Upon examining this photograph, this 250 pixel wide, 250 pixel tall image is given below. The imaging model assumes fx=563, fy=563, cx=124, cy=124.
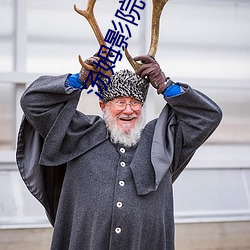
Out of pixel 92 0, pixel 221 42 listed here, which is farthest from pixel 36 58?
pixel 92 0

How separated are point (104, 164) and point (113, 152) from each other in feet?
0.22

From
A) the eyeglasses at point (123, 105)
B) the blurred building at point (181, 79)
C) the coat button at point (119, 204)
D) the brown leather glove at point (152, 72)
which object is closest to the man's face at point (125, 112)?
the eyeglasses at point (123, 105)

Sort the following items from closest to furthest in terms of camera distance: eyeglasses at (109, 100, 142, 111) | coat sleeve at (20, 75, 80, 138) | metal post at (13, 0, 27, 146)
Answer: coat sleeve at (20, 75, 80, 138) < eyeglasses at (109, 100, 142, 111) < metal post at (13, 0, 27, 146)

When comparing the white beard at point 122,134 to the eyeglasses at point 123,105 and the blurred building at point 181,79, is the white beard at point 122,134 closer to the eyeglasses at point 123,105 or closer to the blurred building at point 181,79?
the eyeglasses at point 123,105

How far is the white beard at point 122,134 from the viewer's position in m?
2.17

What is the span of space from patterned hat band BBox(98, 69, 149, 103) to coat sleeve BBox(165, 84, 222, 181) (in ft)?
0.38

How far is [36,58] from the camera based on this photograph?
12.2ft

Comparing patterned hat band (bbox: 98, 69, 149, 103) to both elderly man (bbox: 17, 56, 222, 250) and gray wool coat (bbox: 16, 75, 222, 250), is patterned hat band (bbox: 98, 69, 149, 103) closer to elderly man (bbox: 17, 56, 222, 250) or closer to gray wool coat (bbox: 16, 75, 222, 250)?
elderly man (bbox: 17, 56, 222, 250)

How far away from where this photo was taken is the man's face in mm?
2154

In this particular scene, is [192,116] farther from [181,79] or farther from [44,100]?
[181,79]

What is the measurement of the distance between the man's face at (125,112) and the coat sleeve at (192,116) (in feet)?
0.44

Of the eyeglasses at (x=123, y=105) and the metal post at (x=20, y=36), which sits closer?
the eyeglasses at (x=123, y=105)

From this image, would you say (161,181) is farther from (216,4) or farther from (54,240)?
(216,4)

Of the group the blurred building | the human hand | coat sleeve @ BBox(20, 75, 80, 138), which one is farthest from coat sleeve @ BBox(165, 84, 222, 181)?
the blurred building
